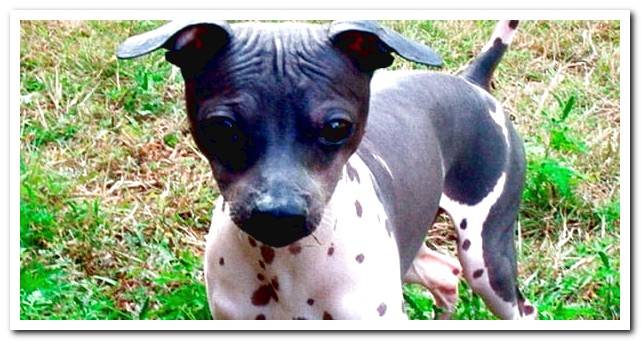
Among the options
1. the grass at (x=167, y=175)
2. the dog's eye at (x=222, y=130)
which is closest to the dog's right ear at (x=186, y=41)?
the dog's eye at (x=222, y=130)

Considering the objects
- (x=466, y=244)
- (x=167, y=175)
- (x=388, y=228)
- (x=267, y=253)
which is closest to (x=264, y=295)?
(x=267, y=253)

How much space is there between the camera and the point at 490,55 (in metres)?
3.15

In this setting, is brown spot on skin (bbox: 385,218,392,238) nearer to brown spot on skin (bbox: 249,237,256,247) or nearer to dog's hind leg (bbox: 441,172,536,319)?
brown spot on skin (bbox: 249,237,256,247)

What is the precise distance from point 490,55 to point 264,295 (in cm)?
96

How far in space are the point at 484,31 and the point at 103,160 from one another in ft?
3.75

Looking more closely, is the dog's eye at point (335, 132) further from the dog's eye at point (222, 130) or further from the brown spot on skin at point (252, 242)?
the brown spot on skin at point (252, 242)

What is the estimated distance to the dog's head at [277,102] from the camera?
7.18ft

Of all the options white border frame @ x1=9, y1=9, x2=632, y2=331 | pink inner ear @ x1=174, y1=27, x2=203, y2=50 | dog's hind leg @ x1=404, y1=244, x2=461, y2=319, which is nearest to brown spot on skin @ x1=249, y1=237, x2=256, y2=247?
white border frame @ x1=9, y1=9, x2=632, y2=331

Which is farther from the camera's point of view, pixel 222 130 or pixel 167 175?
pixel 167 175

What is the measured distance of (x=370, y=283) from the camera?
8.02ft

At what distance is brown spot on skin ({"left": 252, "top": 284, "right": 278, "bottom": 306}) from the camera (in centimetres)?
248

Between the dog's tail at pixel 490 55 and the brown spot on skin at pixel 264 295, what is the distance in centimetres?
92

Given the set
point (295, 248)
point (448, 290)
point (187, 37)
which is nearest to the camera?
point (187, 37)
